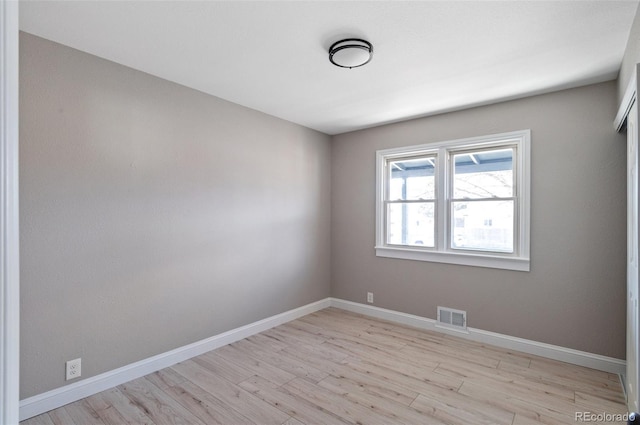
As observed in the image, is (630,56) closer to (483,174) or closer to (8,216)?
(483,174)

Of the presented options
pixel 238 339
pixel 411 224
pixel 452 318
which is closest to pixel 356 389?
pixel 238 339

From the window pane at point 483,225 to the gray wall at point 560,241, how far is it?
0.26 metres

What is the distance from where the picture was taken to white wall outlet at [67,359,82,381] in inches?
93.8

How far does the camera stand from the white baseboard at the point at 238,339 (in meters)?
2.31

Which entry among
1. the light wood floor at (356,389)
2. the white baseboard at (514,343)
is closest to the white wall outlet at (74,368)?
the light wood floor at (356,389)

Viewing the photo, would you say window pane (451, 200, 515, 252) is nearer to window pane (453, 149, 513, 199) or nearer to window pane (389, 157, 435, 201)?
window pane (453, 149, 513, 199)

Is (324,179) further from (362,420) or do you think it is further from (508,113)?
(362,420)

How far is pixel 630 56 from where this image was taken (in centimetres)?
218

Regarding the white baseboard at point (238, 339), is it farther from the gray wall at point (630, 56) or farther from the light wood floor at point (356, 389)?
the gray wall at point (630, 56)

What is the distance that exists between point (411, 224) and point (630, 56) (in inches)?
101

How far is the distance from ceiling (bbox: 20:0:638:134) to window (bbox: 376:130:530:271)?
27.2 inches

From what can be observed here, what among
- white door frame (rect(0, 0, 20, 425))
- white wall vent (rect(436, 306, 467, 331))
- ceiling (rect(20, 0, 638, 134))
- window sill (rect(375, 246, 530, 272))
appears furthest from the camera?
white wall vent (rect(436, 306, 467, 331))

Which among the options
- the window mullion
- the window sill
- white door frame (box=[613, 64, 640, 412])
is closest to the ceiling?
white door frame (box=[613, 64, 640, 412])

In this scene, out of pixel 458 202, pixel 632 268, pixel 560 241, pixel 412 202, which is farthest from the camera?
pixel 412 202
